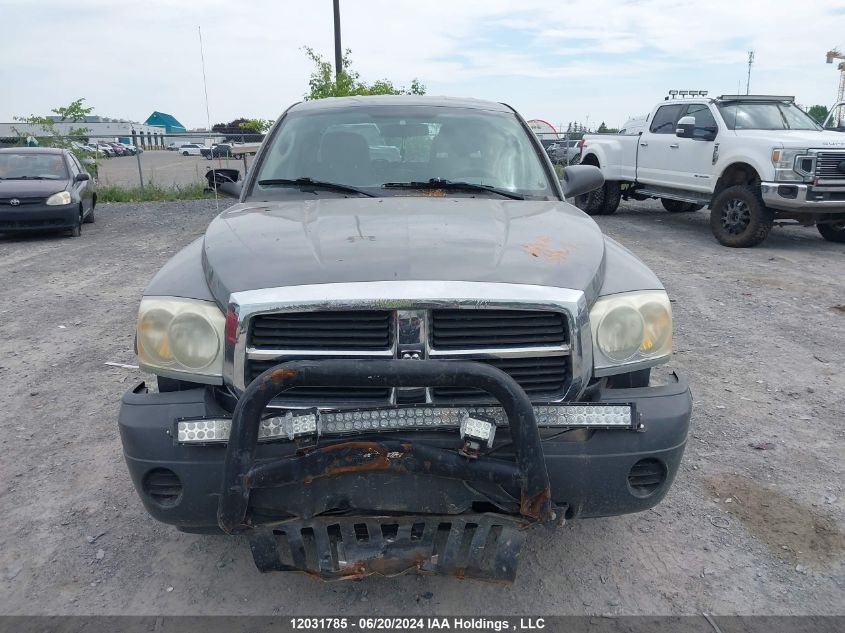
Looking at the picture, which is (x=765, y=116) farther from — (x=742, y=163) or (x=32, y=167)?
(x=32, y=167)

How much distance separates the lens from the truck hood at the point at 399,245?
7.78ft

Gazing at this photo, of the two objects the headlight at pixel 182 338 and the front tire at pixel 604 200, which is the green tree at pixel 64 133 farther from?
the headlight at pixel 182 338

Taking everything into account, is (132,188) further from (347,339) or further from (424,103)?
(347,339)

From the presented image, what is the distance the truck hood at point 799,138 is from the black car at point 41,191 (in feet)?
34.8

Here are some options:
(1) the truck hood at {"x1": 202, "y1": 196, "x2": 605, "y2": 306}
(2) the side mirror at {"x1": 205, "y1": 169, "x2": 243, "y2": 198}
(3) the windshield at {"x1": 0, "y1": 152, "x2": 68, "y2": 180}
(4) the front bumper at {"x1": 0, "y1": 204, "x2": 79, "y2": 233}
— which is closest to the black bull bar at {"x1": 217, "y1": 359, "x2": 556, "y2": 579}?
(1) the truck hood at {"x1": 202, "y1": 196, "x2": 605, "y2": 306}

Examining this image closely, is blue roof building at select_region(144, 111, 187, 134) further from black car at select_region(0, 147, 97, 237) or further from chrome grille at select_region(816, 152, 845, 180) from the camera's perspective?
chrome grille at select_region(816, 152, 845, 180)

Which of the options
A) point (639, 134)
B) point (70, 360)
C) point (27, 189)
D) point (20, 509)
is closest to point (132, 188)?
point (27, 189)

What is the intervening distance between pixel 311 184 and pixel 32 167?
1094cm

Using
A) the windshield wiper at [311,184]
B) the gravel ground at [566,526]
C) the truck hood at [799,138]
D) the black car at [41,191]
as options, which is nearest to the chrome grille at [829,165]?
the truck hood at [799,138]

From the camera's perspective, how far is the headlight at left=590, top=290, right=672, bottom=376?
2.47 metres

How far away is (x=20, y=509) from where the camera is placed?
3314 mm

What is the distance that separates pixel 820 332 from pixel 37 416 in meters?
6.09

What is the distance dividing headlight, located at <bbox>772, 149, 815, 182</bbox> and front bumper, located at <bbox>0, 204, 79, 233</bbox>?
10.8 meters

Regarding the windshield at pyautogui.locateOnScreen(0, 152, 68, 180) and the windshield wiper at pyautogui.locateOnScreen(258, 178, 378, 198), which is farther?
the windshield at pyautogui.locateOnScreen(0, 152, 68, 180)
